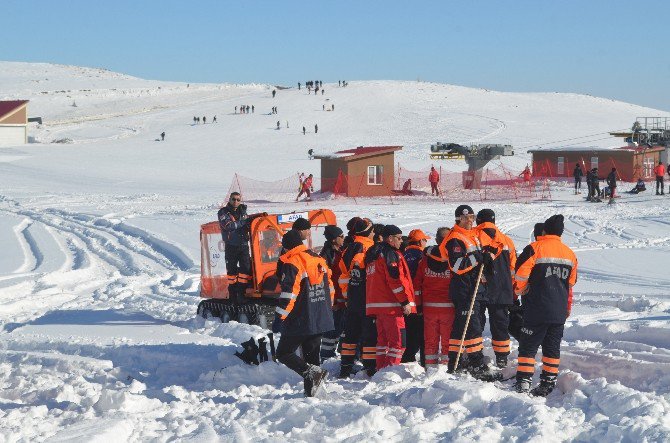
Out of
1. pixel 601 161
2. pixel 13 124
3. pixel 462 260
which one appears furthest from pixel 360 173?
pixel 13 124

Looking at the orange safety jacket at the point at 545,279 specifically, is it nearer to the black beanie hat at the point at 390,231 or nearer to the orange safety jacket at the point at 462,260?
the orange safety jacket at the point at 462,260

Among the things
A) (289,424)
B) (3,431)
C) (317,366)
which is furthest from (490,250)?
(3,431)

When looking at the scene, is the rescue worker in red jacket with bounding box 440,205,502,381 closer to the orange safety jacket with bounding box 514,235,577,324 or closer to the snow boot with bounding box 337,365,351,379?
the orange safety jacket with bounding box 514,235,577,324

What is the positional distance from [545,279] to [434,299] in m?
1.07

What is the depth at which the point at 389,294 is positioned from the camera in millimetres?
7887

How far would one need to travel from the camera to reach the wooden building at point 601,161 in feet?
130

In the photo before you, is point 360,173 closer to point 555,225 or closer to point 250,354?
point 250,354

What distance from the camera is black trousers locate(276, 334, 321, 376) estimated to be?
7461mm

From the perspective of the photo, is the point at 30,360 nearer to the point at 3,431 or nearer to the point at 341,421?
the point at 3,431

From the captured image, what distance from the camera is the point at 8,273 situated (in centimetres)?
1695

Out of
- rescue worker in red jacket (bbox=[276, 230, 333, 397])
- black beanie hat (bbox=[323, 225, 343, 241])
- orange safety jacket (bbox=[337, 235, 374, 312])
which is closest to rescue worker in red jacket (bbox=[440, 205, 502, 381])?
orange safety jacket (bbox=[337, 235, 374, 312])

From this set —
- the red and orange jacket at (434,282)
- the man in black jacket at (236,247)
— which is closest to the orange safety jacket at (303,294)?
the red and orange jacket at (434,282)

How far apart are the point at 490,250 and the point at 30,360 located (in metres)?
4.79

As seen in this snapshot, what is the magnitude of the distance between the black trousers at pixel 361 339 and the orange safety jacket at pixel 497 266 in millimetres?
1105
